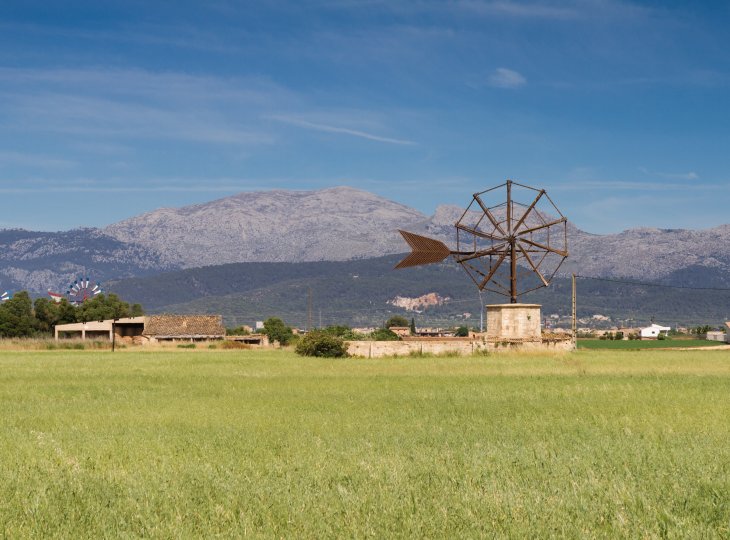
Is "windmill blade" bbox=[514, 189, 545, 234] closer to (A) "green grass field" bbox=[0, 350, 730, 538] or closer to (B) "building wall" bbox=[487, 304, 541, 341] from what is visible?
(B) "building wall" bbox=[487, 304, 541, 341]

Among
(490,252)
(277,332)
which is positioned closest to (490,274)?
(490,252)

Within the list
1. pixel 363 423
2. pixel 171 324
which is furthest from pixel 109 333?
pixel 363 423

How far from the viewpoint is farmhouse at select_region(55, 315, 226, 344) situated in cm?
11756

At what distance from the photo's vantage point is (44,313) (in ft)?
417

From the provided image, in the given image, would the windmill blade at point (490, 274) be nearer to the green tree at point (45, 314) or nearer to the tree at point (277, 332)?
the tree at point (277, 332)

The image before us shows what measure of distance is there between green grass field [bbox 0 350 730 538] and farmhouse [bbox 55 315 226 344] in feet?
254

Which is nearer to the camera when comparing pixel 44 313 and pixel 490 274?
pixel 490 274

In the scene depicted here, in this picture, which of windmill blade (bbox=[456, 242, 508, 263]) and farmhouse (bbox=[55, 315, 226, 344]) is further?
farmhouse (bbox=[55, 315, 226, 344])

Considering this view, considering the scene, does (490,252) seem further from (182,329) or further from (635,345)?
(182,329)

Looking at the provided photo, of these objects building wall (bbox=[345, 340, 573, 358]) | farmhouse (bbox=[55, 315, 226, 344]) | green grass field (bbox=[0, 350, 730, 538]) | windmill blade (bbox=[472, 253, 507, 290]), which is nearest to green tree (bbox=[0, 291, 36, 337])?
farmhouse (bbox=[55, 315, 226, 344])

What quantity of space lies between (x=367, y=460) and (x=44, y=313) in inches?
4678

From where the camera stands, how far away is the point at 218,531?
12484 mm

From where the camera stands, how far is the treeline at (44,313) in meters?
120

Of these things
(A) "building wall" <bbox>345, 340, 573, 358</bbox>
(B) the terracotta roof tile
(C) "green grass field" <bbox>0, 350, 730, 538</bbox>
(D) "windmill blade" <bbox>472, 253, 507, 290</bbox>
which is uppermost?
(D) "windmill blade" <bbox>472, 253, 507, 290</bbox>
